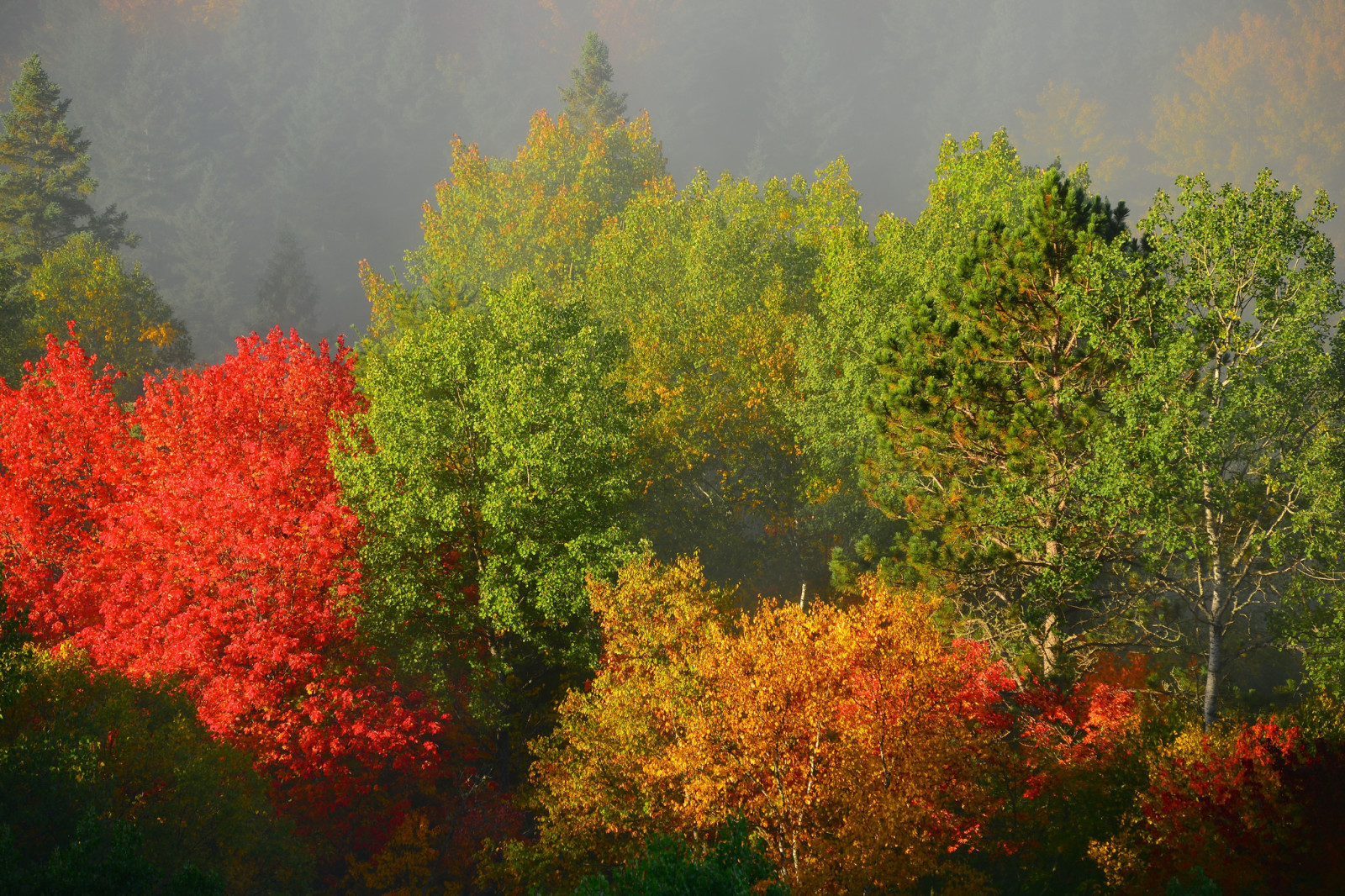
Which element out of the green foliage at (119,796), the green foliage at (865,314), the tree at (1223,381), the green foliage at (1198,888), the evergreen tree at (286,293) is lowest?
the green foliage at (1198,888)

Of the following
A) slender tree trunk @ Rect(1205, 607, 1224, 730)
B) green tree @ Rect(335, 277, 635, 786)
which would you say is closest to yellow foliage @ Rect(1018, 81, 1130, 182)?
slender tree trunk @ Rect(1205, 607, 1224, 730)

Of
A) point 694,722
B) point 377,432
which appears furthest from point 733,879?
point 377,432

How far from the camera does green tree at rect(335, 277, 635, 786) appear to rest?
24297 mm

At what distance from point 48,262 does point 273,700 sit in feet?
162

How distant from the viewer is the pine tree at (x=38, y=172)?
58844mm

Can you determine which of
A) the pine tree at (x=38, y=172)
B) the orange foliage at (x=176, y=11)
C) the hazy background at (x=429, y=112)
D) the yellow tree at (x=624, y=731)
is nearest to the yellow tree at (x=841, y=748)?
the yellow tree at (x=624, y=731)

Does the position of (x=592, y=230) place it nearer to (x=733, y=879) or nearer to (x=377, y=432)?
(x=377, y=432)

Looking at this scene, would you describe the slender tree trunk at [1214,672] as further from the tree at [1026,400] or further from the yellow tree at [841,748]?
the yellow tree at [841,748]

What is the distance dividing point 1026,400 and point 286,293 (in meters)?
95.6

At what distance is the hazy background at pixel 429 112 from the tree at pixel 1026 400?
92.2 meters

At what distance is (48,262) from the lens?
52.8 meters

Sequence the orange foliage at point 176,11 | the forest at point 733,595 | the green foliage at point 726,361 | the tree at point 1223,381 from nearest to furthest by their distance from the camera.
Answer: the forest at point 733,595, the tree at point 1223,381, the green foliage at point 726,361, the orange foliage at point 176,11

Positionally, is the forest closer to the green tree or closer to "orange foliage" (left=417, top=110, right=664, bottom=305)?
the green tree

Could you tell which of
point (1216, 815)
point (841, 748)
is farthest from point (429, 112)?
point (1216, 815)
